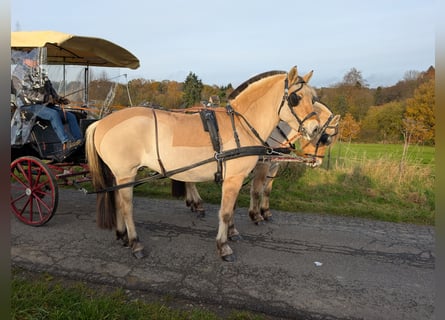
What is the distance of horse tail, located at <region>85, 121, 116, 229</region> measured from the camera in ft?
12.9

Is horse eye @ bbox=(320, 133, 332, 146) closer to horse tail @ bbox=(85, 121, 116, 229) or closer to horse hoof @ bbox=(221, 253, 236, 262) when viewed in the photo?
horse hoof @ bbox=(221, 253, 236, 262)

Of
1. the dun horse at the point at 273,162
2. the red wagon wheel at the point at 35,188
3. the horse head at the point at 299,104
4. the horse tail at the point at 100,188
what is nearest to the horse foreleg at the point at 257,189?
the dun horse at the point at 273,162

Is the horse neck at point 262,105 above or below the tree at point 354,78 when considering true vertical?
below

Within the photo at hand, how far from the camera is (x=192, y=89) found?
2605 centimetres

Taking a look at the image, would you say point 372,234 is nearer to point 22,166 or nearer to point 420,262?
point 420,262

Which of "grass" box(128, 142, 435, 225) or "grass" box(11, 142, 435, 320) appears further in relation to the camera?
"grass" box(128, 142, 435, 225)

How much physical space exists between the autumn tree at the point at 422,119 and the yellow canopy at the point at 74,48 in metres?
7.45

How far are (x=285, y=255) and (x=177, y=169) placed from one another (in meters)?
1.80

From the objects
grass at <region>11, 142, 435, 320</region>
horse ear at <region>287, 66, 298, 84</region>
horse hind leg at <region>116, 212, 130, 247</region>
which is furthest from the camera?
horse hind leg at <region>116, 212, 130, 247</region>

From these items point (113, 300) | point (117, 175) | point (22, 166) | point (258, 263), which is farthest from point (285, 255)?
point (22, 166)

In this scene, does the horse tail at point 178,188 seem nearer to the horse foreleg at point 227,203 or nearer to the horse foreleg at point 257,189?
the horse foreleg at point 257,189

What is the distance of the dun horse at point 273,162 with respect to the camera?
439cm

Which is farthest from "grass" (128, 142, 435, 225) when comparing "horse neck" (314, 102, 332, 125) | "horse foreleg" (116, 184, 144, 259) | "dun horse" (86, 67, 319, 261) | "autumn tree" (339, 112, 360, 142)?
"autumn tree" (339, 112, 360, 142)

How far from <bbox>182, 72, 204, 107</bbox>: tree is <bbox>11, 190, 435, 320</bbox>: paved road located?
17128 millimetres
